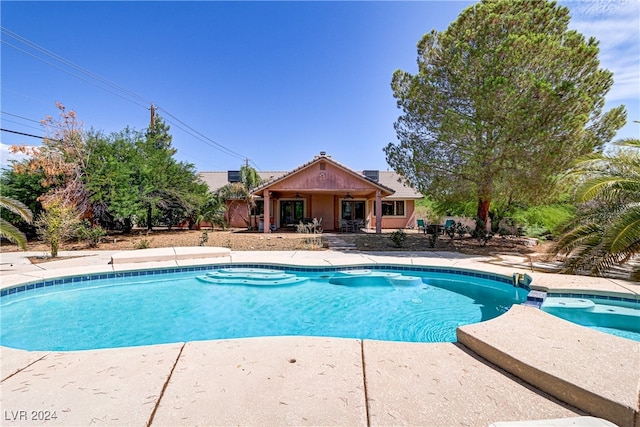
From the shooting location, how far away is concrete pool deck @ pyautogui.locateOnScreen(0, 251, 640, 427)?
2.05 meters

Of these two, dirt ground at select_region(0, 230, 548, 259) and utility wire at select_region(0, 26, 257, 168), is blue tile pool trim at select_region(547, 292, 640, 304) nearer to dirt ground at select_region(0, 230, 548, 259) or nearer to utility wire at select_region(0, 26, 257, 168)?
dirt ground at select_region(0, 230, 548, 259)

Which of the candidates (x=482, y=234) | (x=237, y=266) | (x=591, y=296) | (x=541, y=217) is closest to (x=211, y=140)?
(x=237, y=266)

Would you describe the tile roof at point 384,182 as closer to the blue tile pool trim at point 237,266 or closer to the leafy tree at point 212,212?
the leafy tree at point 212,212

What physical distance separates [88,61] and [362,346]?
22.2 meters

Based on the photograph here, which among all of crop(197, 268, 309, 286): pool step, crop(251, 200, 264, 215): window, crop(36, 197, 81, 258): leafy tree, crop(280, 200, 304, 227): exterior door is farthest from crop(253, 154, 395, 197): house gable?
crop(197, 268, 309, 286): pool step

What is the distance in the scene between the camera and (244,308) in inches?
241

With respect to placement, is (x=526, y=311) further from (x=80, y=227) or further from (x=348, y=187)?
(x=80, y=227)

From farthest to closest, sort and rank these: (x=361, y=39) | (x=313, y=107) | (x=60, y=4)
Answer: (x=313, y=107), (x=361, y=39), (x=60, y=4)

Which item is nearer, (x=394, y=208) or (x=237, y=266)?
(x=237, y=266)

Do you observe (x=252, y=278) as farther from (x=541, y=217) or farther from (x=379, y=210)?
(x=541, y=217)

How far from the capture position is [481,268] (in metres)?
7.96

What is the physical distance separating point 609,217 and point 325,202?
1678cm

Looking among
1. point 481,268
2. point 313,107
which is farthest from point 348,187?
point 481,268

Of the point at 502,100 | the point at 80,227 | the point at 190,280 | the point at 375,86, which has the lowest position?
the point at 190,280
